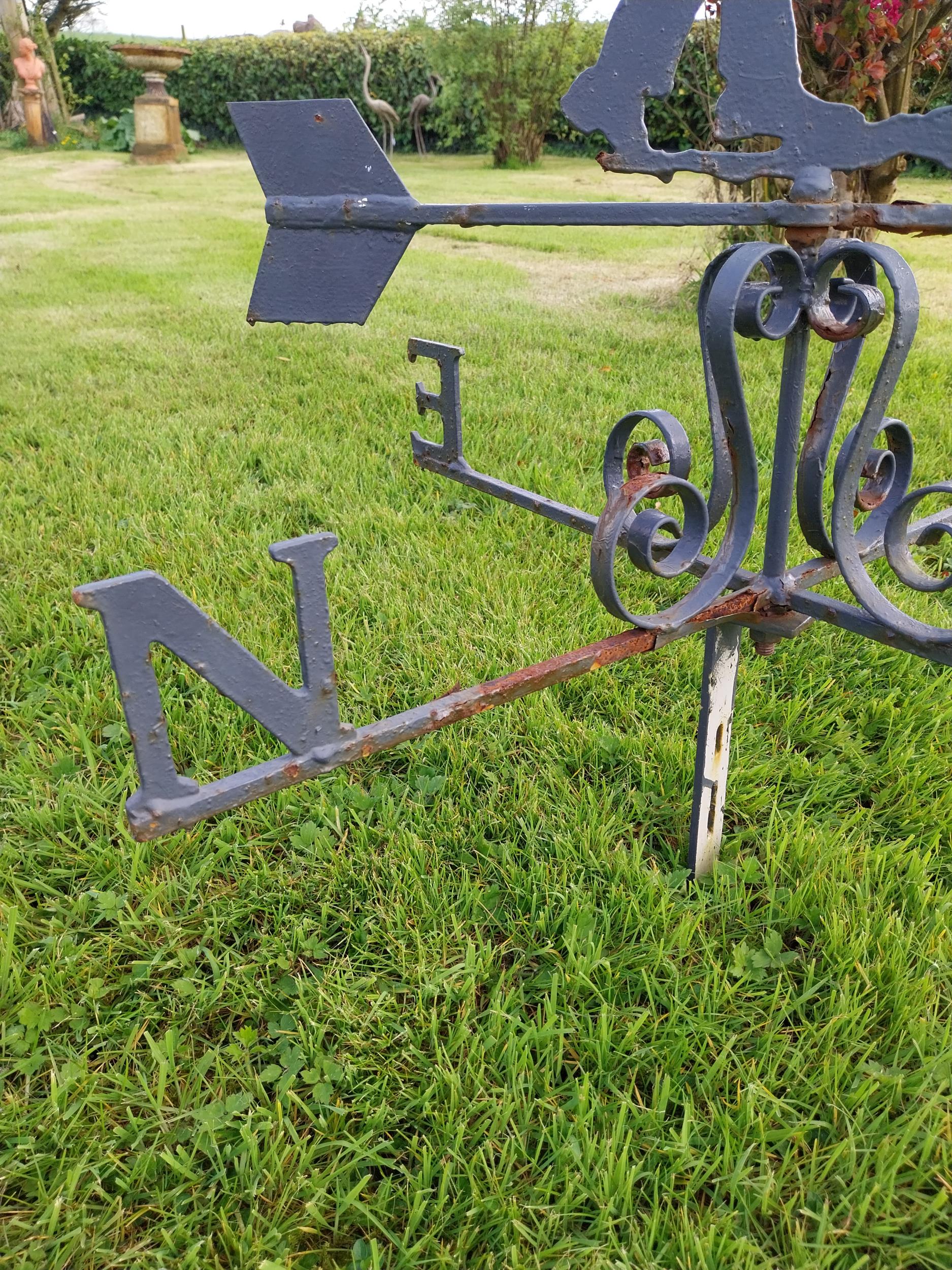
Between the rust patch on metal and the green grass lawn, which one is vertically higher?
the rust patch on metal

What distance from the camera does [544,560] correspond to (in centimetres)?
Answer: 248

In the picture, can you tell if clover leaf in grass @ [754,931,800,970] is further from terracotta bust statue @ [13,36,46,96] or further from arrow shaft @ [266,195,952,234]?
terracotta bust statue @ [13,36,46,96]

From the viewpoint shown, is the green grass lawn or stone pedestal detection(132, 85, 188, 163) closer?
the green grass lawn

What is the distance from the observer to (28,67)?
18.3 metres

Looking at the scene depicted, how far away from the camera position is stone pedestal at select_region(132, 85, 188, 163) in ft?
54.6

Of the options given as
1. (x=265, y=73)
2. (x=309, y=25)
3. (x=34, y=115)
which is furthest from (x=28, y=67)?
(x=309, y=25)

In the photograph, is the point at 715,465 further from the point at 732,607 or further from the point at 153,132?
the point at 153,132

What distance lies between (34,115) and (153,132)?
352 cm

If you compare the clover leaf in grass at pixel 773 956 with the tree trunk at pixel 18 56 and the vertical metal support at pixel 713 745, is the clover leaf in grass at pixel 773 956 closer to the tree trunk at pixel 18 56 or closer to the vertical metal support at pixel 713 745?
the vertical metal support at pixel 713 745

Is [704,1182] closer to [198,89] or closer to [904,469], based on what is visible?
[904,469]

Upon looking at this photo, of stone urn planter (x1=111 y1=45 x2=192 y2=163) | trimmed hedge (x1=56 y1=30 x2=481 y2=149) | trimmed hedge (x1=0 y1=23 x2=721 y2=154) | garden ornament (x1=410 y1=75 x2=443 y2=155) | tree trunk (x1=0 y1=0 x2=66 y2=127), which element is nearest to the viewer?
garden ornament (x1=410 y1=75 x2=443 y2=155)

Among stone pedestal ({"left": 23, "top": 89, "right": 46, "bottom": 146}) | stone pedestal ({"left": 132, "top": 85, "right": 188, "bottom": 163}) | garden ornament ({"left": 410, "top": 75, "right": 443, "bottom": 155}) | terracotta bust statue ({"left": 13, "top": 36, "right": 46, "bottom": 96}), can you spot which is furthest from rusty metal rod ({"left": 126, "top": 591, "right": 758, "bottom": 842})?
terracotta bust statue ({"left": 13, "top": 36, "right": 46, "bottom": 96})

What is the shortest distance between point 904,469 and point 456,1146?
1094mm

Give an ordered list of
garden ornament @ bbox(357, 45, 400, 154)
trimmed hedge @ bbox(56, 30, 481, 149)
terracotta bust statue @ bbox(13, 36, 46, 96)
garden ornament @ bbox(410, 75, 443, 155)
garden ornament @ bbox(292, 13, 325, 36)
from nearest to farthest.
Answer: garden ornament @ bbox(357, 45, 400, 154) < garden ornament @ bbox(410, 75, 443, 155) < terracotta bust statue @ bbox(13, 36, 46, 96) < trimmed hedge @ bbox(56, 30, 481, 149) < garden ornament @ bbox(292, 13, 325, 36)
